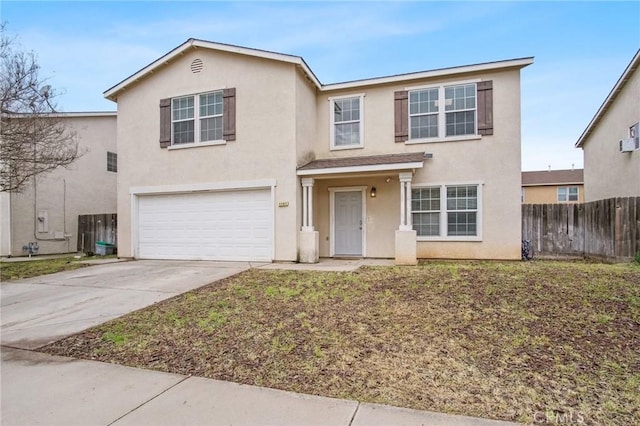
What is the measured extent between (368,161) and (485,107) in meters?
3.86

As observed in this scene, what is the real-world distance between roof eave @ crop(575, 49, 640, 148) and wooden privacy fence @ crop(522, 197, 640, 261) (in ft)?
16.4

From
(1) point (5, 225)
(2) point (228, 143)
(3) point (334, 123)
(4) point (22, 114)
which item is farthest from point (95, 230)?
(3) point (334, 123)

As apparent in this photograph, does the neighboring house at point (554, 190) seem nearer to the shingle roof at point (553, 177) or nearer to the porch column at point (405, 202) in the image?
the shingle roof at point (553, 177)

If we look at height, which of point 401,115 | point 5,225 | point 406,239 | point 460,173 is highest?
point 401,115

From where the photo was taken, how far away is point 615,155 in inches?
542

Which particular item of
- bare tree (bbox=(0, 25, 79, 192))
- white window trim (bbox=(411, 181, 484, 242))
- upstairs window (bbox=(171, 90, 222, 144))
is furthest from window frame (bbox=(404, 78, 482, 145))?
bare tree (bbox=(0, 25, 79, 192))

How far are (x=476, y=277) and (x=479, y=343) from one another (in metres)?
3.25

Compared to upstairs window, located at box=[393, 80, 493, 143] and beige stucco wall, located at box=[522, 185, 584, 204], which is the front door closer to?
upstairs window, located at box=[393, 80, 493, 143]

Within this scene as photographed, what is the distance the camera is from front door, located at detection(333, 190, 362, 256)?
11.7 m

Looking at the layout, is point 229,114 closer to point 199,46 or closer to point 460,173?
point 199,46

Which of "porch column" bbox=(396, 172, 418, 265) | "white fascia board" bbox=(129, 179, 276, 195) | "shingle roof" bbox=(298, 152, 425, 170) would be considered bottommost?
"porch column" bbox=(396, 172, 418, 265)

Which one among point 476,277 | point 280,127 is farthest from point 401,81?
point 476,277

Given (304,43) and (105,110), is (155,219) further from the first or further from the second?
(304,43)

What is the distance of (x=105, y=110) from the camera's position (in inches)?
645
